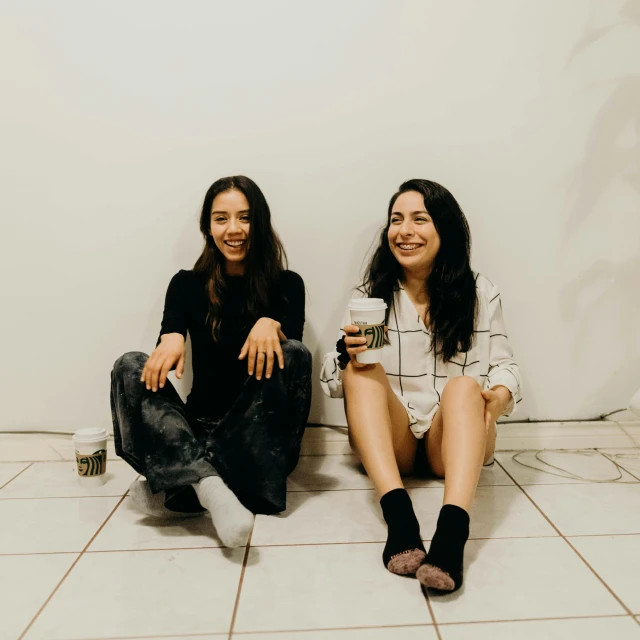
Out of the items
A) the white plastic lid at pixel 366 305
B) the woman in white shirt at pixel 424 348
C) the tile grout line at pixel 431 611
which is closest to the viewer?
the tile grout line at pixel 431 611

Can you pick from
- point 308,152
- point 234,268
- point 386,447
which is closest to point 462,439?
point 386,447

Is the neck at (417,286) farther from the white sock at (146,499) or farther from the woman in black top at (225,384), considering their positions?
the white sock at (146,499)

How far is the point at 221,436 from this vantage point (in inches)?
62.0

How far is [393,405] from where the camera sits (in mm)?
1570

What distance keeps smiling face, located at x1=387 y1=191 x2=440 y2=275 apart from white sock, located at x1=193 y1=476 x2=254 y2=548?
2.48ft

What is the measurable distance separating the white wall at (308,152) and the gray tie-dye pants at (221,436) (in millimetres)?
441

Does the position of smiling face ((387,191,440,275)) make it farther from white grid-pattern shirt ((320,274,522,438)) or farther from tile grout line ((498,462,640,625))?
tile grout line ((498,462,640,625))

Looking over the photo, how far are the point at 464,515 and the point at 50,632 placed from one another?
2.67ft

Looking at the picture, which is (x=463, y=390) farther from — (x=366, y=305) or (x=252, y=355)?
(x=252, y=355)

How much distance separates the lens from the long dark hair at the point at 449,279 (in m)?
1.67

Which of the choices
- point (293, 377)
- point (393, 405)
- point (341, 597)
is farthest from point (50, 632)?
point (393, 405)

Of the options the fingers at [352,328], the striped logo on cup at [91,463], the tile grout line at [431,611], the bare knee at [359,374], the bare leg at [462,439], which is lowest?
the tile grout line at [431,611]

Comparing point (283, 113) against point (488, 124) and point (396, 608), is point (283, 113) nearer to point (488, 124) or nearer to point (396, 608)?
point (488, 124)

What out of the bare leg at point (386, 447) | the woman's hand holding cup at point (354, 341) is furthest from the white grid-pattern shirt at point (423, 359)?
the woman's hand holding cup at point (354, 341)
